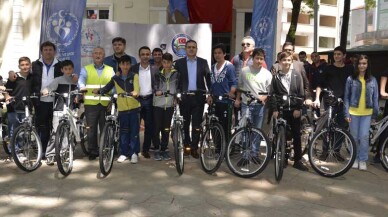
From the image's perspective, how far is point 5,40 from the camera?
567 inches

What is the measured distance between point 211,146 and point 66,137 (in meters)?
2.08

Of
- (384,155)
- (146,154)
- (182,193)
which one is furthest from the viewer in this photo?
(146,154)

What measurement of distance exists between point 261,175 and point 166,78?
208 cm

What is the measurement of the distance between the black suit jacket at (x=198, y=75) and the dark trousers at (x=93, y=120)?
1.30 metres

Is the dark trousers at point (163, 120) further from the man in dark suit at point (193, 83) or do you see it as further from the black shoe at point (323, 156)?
the black shoe at point (323, 156)

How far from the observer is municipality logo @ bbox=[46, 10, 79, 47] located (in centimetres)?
793

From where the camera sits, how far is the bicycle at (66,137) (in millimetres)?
5795

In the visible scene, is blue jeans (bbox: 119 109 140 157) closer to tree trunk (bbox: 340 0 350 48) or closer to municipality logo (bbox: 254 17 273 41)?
municipality logo (bbox: 254 17 273 41)

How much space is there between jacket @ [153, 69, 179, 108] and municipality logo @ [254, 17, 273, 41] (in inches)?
109

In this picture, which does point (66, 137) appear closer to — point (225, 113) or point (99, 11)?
point (225, 113)

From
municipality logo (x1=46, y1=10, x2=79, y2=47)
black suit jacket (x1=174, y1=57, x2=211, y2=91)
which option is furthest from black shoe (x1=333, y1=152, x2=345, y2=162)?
municipality logo (x1=46, y1=10, x2=79, y2=47)

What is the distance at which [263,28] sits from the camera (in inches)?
346

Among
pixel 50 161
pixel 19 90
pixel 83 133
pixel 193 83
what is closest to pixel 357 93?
pixel 193 83

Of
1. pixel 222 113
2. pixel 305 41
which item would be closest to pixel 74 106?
pixel 222 113
